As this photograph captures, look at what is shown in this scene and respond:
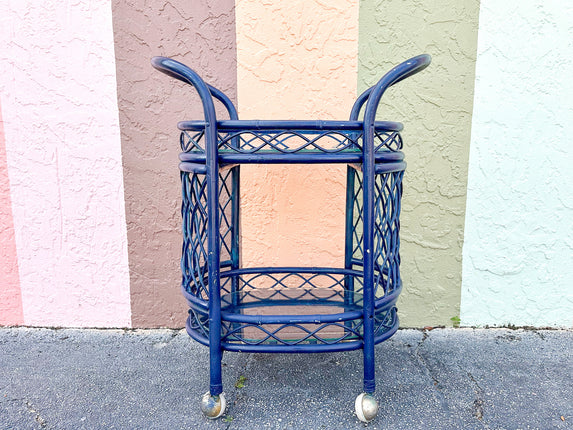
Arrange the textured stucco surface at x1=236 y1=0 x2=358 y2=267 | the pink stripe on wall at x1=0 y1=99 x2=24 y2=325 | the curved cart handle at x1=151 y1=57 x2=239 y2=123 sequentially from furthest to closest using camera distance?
the pink stripe on wall at x1=0 y1=99 x2=24 y2=325 → the textured stucco surface at x1=236 y1=0 x2=358 y2=267 → the curved cart handle at x1=151 y1=57 x2=239 y2=123

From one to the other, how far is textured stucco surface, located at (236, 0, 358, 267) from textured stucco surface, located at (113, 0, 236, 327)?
0.43 feet

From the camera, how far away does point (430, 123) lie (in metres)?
2.14

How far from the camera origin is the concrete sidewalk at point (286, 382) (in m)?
1.55

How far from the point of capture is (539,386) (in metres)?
1.75

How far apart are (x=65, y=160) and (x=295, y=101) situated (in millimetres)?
1200

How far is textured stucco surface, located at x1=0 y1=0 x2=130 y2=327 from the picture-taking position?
6.97 feet

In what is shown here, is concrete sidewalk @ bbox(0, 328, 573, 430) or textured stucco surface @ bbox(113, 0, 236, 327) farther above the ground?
textured stucco surface @ bbox(113, 0, 236, 327)

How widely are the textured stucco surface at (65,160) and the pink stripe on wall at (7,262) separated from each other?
3cm

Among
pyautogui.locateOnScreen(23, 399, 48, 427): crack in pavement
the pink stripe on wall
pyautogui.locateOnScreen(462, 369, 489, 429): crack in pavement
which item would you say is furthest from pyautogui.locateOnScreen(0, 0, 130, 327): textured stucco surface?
pyautogui.locateOnScreen(462, 369, 489, 429): crack in pavement

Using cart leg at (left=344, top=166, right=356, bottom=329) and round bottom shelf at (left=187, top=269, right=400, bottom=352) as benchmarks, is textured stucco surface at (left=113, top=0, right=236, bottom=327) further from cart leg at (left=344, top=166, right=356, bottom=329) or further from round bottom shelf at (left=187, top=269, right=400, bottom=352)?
cart leg at (left=344, top=166, right=356, bottom=329)

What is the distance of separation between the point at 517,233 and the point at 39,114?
249cm

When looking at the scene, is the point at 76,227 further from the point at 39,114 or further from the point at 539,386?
the point at 539,386

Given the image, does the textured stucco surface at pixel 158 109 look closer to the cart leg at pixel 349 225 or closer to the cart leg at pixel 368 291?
the cart leg at pixel 349 225

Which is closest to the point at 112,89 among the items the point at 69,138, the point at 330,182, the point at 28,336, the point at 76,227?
the point at 69,138
